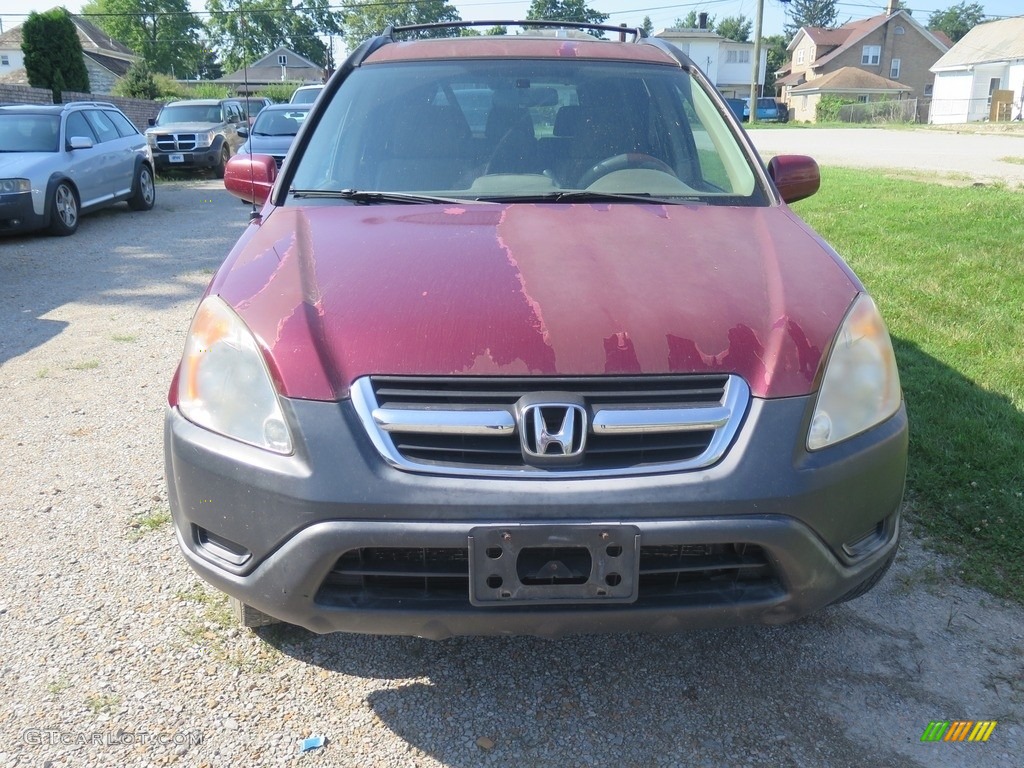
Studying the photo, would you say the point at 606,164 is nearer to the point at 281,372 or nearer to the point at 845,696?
the point at 281,372

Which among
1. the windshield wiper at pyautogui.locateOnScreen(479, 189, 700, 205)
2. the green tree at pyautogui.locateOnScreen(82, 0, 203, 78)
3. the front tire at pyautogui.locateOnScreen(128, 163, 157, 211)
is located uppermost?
the green tree at pyautogui.locateOnScreen(82, 0, 203, 78)

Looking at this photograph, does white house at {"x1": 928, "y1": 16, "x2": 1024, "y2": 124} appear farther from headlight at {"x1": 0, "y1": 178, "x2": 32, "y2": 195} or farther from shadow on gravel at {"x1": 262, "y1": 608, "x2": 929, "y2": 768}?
shadow on gravel at {"x1": 262, "y1": 608, "x2": 929, "y2": 768}

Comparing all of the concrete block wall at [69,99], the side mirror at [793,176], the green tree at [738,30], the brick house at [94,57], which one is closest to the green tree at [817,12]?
the green tree at [738,30]

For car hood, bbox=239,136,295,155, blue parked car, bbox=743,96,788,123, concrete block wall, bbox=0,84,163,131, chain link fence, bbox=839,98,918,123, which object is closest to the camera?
car hood, bbox=239,136,295,155

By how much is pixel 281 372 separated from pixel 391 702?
97 centimetres

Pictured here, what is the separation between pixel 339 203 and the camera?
9.73 ft

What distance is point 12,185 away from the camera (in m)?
9.45

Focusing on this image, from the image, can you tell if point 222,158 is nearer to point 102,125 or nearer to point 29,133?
point 102,125

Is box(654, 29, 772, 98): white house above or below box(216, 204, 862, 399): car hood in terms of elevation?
above

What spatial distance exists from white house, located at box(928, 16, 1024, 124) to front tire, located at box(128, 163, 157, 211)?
52.5 metres

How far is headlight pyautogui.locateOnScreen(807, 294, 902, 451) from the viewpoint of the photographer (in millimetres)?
2064

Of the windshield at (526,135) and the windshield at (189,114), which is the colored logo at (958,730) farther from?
the windshield at (189,114)

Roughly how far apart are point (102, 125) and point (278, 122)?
3.68 metres

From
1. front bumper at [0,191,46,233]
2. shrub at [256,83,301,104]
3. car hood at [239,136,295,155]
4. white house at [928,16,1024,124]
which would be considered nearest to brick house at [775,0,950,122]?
white house at [928,16,1024,124]
